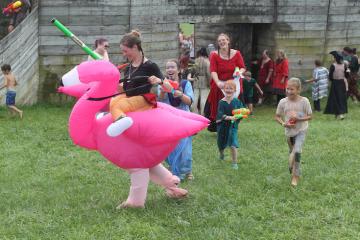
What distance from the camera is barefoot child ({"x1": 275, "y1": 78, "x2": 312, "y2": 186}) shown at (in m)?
7.43

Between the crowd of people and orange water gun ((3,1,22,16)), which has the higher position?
orange water gun ((3,1,22,16))

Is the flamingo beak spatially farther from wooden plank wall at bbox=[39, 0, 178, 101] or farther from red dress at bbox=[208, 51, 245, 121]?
wooden plank wall at bbox=[39, 0, 178, 101]

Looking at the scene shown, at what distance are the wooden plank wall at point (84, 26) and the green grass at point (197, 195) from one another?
3.13 metres

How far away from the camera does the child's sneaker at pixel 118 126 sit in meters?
5.65

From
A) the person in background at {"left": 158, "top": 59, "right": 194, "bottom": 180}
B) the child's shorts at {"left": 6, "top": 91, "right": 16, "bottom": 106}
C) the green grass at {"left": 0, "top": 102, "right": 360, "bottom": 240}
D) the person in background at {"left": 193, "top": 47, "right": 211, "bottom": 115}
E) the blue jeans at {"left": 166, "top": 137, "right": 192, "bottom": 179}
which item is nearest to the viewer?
the green grass at {"left": 0, "top": 102, "right": 360, "bottom": 240}

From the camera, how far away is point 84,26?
1348 centimetres

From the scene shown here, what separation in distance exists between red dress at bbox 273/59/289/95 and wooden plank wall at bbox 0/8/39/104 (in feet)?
20.0

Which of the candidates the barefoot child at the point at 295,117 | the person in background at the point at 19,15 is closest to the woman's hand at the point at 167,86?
the barefoot child at the point at 295,117

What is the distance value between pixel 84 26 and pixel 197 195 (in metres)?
7.54

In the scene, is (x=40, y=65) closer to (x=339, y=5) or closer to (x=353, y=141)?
(x=353, y=141)

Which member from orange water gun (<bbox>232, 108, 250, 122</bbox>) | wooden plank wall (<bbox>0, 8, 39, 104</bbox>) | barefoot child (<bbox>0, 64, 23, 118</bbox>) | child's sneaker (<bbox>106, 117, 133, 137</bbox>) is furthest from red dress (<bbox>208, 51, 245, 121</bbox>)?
wooden plank wall (<bbox>0, 8, 39, 104</bbox>)

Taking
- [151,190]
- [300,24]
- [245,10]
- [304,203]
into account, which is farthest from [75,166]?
[300,24]

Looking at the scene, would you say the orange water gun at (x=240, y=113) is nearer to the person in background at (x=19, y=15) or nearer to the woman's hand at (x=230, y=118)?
the woman's hand at (x=230, y=118)

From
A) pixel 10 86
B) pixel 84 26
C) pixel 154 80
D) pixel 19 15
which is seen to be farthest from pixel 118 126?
pixel 19 15
